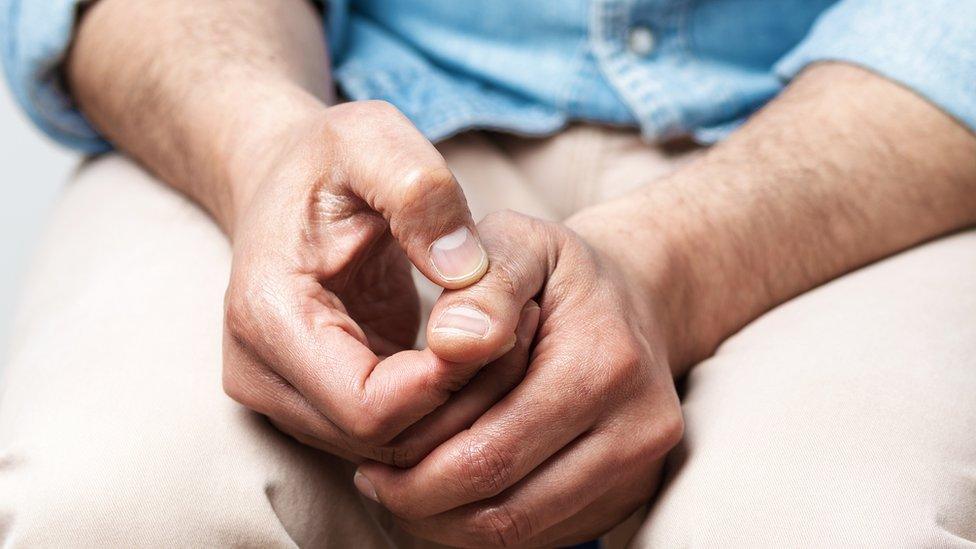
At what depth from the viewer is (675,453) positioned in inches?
26.8

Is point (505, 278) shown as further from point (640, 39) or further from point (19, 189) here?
point (19, 189)

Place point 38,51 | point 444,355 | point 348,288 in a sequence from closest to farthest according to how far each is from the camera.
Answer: point 444,355, point 348,288, point 38,51

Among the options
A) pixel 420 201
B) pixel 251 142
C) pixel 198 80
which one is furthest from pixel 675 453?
pixel 198 80

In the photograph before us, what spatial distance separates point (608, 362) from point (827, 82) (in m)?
0.41

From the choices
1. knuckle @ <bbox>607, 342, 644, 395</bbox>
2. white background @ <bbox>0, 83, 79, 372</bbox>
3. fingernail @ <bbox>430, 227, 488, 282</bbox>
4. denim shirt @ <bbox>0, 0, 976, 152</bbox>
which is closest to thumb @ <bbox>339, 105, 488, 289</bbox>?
fingernail @ <bbox>430, 227, 488, 282</bbox>

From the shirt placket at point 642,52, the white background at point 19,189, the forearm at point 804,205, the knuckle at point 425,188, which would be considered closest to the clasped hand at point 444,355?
the knuckle at point 425,188

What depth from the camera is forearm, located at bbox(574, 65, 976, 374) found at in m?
0.77

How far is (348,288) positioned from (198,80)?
308 millimetres

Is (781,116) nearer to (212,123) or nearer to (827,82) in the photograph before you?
(827,82)

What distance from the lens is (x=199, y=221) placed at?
849 mm

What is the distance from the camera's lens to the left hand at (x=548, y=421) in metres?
0.58

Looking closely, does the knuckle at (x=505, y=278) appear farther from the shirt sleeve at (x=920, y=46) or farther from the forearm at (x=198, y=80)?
the shirt sleeve at (x=920, y=46)

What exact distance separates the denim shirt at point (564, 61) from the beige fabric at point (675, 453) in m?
0.24

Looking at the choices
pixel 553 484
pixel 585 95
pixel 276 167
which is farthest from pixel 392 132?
pixel 585 95
